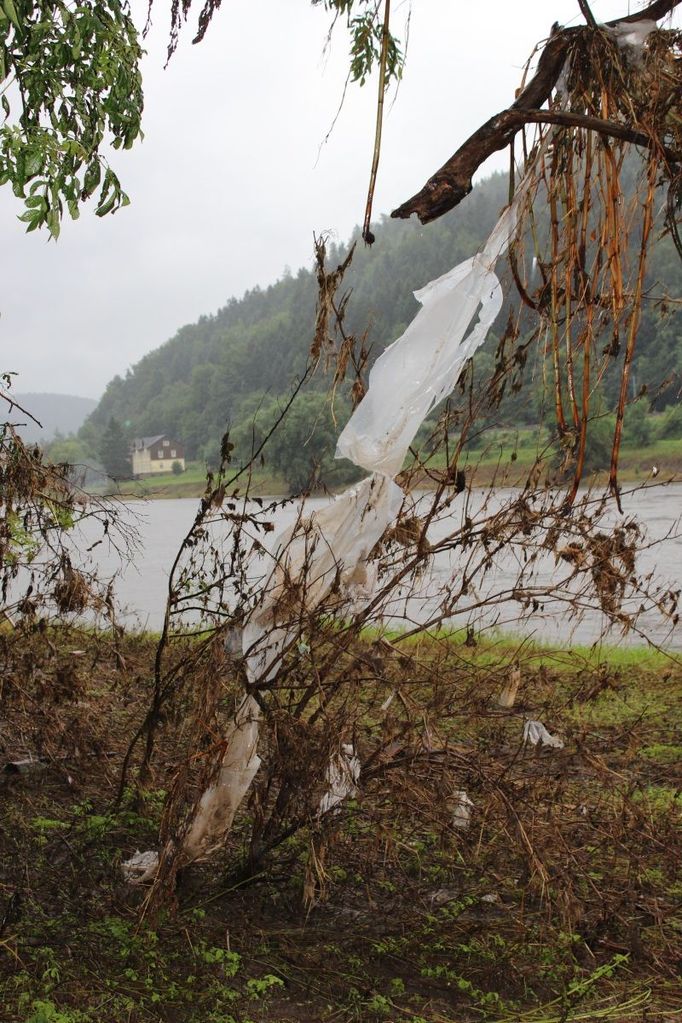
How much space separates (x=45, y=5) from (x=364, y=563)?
2293mm

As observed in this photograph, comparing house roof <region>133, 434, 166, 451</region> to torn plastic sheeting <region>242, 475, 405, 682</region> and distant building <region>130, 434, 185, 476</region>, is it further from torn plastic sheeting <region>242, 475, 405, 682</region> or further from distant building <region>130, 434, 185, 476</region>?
torn plastic sheeting <region>242, 475, 405, 682</region>

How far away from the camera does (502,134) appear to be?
2629 mm

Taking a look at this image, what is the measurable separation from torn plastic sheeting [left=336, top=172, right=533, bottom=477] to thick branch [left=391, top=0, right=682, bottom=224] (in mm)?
446

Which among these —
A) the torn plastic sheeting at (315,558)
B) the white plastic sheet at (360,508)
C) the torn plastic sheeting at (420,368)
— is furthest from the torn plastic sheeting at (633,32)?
the torn plastic sheeting at (315,558)

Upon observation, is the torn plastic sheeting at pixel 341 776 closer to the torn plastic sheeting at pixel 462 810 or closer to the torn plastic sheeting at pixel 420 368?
the torn plastic sheeting at pixel 462 810

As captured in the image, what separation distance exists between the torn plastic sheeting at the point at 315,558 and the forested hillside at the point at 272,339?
Answer: 1.60 metres

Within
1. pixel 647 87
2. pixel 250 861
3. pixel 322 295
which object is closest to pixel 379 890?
pixel 250 861

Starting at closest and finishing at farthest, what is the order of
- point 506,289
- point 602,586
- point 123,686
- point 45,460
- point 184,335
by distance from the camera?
point 506,289
point 602,586
point 45,460
point 123,686
point 184,335

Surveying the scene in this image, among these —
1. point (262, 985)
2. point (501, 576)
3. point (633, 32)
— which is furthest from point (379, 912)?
point (501, 576)

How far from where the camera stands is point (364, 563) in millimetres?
3297

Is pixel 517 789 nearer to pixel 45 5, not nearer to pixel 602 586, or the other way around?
pixel 602 586

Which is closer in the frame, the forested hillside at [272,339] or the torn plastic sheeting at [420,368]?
the torn plastic sheeting at [420,368]

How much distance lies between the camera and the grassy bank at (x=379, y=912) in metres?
2.63

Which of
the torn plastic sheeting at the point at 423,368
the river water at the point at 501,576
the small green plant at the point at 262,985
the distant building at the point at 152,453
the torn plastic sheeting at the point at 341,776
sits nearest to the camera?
the small green plant at the point at 262,985
